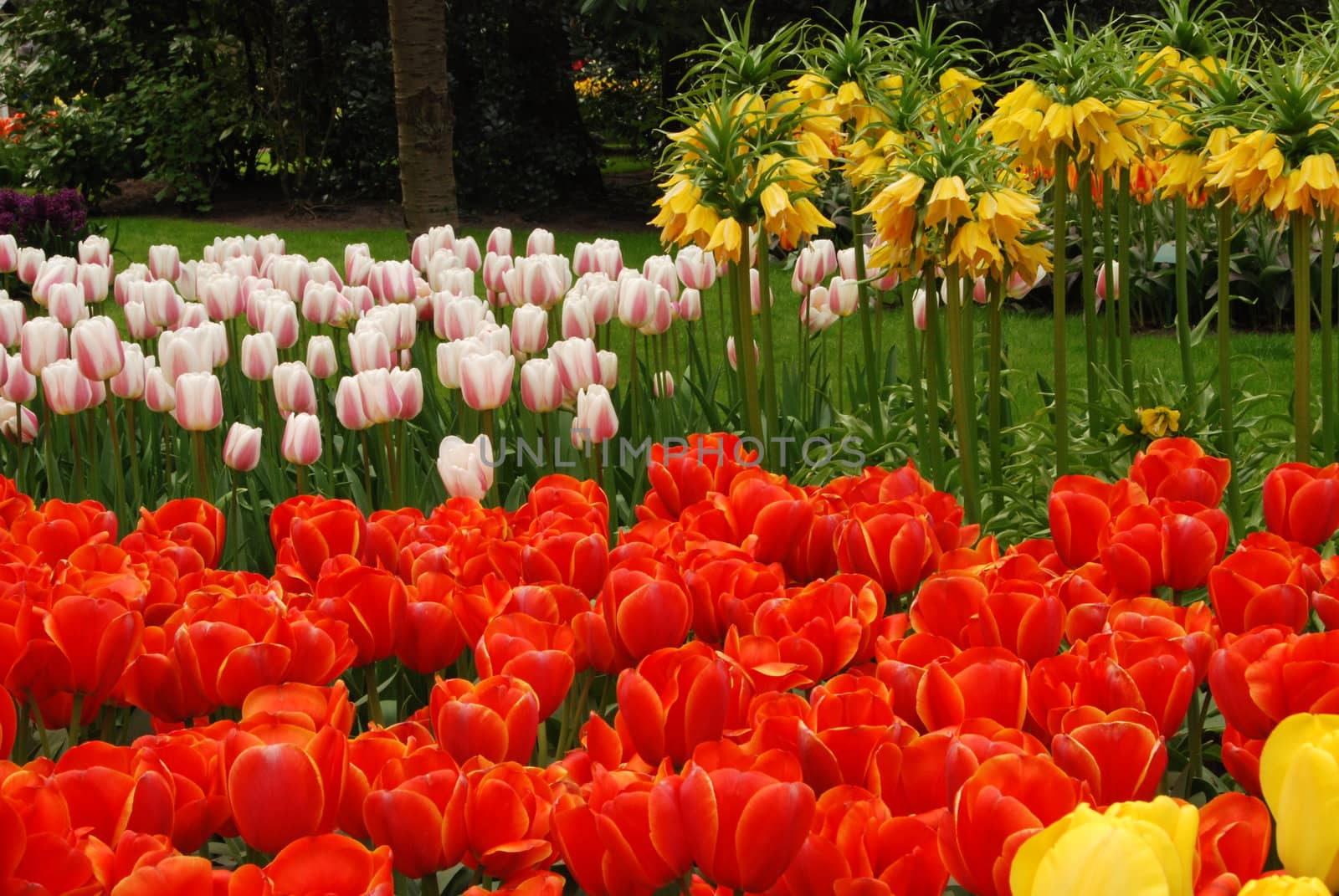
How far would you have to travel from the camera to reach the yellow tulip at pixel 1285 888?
0.84 meters

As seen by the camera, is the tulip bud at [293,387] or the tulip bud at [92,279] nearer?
the tulip bud at [293,387]

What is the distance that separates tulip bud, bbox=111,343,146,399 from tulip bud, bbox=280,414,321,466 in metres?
0.51

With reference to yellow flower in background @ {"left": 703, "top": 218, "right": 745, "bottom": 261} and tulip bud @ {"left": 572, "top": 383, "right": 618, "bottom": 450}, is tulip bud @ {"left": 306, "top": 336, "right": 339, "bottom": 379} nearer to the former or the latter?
tulip bud @ {"left": 572, "top": 383, "right": 618, "bottom": 450}

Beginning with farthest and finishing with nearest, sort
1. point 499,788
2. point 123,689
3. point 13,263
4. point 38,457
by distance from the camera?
1. point 13,263
2. point 38,457
3. point 123,689
4. point 499,788

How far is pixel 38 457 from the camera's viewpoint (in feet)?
13.3

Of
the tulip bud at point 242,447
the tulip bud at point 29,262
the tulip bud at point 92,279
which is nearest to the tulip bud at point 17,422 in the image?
the tulip bud at point 92,279

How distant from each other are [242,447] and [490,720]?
1.94 metres

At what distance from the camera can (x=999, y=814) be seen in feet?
3.31

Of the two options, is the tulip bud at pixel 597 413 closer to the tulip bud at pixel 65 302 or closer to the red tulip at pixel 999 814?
the tulip bud at pixel 65 302

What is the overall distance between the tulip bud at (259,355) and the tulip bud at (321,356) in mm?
195

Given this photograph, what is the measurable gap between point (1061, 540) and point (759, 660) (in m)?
0.59

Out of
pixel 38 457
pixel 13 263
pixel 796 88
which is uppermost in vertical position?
pixel 796 88

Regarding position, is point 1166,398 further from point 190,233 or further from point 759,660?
point 190,233

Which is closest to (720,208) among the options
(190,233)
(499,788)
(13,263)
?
(499,788)
